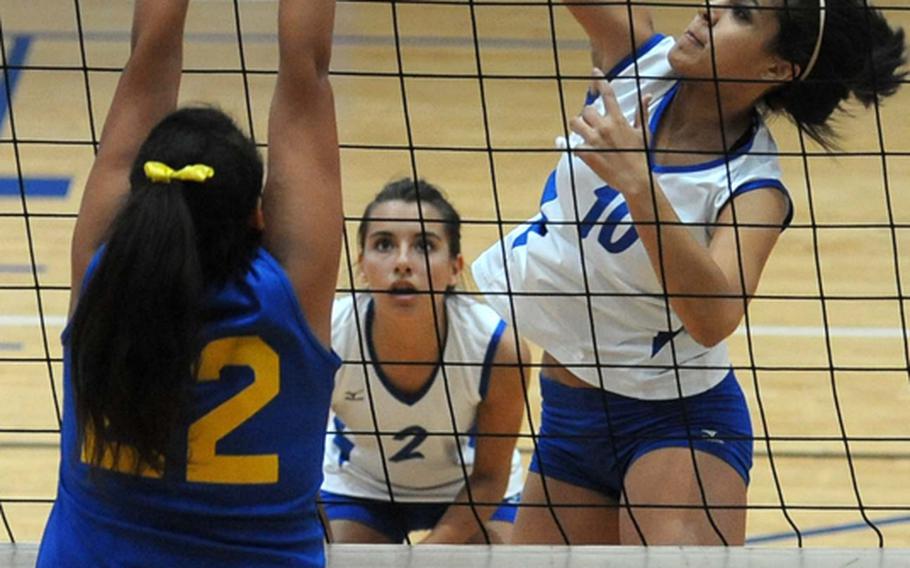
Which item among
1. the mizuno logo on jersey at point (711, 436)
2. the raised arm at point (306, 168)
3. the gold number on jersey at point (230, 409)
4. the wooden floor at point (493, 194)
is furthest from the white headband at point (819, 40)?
the gold number on jersey at point (230, 409)

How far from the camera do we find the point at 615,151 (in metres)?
2.06

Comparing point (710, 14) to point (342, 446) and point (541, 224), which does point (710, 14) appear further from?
point (342, 446)

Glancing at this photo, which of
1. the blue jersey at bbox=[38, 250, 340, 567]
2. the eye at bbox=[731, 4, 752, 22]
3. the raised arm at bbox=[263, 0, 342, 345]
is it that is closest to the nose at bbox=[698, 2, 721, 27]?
the eye at bbox=[731, 4, 752, 22]

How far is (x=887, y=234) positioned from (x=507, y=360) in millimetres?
2642

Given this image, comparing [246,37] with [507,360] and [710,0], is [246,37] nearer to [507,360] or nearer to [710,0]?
[507,360]

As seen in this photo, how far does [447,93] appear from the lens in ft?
20.6

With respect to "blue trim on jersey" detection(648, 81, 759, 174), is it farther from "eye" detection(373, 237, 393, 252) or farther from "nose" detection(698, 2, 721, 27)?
"eye" detection(373, 237, 393, 252)

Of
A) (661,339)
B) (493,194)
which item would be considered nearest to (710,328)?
(661,339)

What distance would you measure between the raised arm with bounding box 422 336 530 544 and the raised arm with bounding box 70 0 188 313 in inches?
48.8

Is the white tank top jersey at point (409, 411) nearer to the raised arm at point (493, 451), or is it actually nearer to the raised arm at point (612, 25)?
the raised arm at point (493, 451)

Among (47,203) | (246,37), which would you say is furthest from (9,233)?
(246,37)

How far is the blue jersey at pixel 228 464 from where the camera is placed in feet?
5.16

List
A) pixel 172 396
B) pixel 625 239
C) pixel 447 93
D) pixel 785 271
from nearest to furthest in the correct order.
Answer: pixel 172 396 → pixel 625 239 → pixel 785 271 → pixel 447 93

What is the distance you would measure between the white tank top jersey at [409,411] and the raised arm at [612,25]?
74cm
